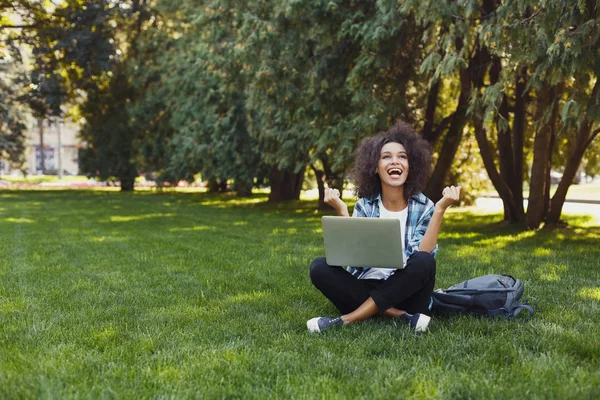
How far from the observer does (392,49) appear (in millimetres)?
11031

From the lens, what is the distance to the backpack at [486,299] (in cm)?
450

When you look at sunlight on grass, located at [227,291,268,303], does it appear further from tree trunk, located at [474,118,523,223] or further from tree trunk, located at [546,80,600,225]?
tree trunk, located at [546,80,600,225]

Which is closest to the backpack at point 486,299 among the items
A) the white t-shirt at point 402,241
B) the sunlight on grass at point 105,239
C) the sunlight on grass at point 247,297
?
the white t-shirt at point 402,241

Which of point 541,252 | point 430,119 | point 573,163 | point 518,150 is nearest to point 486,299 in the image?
point 541,252

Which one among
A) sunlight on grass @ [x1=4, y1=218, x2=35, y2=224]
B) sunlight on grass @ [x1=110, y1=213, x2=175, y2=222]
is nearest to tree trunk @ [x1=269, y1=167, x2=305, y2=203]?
sunlight on grass @ [x1=110, y1=213, x2=175, y2=222]

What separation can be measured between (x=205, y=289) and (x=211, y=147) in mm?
12378

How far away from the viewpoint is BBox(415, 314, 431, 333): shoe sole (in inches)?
163

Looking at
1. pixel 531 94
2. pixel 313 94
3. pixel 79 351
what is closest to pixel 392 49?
pixel 313 94

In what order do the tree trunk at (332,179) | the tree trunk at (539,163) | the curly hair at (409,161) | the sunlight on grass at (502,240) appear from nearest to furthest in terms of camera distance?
the curly hair at (409,161)
the sunlight on grass at (502,240)
the tree trunk at (539,163)
the tree trunk at (332,179)

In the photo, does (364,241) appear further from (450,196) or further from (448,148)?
(448,148)

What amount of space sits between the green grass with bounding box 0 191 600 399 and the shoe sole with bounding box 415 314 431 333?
0.09m

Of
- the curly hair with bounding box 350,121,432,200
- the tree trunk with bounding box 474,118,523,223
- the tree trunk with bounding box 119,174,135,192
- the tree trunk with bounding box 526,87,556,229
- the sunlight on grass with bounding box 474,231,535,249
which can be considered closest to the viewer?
the curly hair with bounding box 350,121,432,200

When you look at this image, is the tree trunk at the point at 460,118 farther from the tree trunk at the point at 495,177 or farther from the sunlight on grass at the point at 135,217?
the sunlight on grass at the point at 135,217

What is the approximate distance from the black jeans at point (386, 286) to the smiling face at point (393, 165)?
1.87 ft
